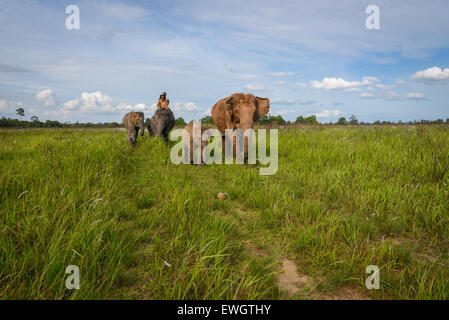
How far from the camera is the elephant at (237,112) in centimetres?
676

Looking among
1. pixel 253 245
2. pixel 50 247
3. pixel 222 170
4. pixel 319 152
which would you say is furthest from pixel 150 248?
pixel 319 152

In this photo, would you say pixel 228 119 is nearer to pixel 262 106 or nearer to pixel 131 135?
pixel 262 106

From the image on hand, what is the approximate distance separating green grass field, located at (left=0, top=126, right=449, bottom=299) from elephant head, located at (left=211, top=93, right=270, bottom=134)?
7.79 ft

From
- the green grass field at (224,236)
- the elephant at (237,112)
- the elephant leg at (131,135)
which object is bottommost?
the green grass field at (224,236)

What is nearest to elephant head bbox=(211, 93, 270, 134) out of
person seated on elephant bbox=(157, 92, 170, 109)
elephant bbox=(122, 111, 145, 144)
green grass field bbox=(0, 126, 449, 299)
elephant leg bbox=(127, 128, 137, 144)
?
green grass field bbox=(0, 126, 449, 299)

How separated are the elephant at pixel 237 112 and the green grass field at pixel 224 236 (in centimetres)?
235

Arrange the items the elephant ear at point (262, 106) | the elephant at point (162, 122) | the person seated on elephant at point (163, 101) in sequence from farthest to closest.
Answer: the person seated on elephant at point (163, 101) → the elephant at point (162, 122) → the elephant ear at point (262, 106)

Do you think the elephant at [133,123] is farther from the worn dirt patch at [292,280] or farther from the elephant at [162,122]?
the worn dirt patch at [292,280]

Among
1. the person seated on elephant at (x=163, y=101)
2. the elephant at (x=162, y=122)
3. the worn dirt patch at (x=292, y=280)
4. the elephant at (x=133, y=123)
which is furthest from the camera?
the person seated on elephant at (x=163, y=101)

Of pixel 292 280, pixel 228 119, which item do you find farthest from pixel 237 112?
pixel 292 280

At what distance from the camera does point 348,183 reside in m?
4.42

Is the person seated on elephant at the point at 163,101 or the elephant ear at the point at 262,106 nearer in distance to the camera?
the elephant ear at the point at 262,106

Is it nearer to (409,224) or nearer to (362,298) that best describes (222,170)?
(409,224)

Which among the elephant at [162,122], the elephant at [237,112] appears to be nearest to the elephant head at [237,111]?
the elephant at [237,112]
